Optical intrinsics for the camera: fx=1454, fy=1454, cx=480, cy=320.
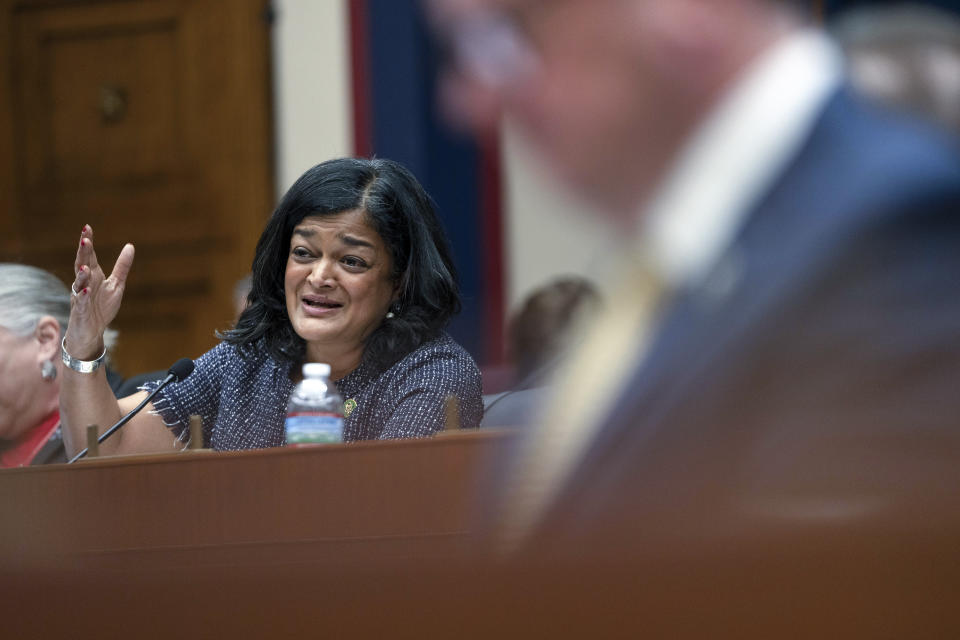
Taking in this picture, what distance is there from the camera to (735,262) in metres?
0.72

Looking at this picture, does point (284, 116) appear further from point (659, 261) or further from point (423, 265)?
point (659, 261)

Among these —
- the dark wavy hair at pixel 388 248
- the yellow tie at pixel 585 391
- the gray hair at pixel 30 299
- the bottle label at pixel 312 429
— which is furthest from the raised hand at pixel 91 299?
the yellow tie at pixel 585 391

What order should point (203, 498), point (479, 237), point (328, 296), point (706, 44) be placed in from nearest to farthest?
point (706, 44) < point (203, 498) < point (328, 296) < point (479, 237)

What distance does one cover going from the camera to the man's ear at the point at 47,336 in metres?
2.81

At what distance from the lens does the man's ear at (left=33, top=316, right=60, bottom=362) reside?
2.81m

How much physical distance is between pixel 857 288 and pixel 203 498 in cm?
65

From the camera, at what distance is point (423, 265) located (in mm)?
2344

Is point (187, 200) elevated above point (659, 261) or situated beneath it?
situated beneath

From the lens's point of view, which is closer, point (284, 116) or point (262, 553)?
point (262, 553)

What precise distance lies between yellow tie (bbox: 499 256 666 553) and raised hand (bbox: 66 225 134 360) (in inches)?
60.2

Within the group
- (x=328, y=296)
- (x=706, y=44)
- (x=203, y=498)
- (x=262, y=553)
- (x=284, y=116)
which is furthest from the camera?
(x=284, y=116)

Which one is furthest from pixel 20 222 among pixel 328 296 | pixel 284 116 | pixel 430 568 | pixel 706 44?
pixel 706 44

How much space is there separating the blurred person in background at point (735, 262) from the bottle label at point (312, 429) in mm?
880

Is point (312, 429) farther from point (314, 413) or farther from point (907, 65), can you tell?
point (907, 65)
